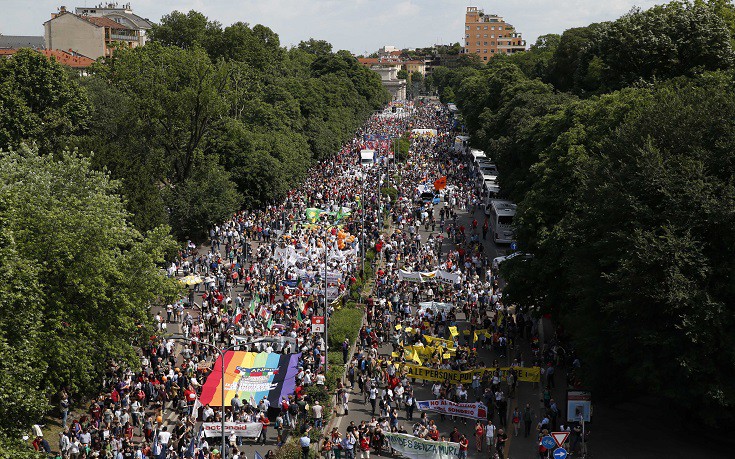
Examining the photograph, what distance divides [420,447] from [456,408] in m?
3.45

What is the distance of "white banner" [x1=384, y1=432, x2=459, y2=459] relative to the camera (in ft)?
83.0

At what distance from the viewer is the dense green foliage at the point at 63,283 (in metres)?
22.4

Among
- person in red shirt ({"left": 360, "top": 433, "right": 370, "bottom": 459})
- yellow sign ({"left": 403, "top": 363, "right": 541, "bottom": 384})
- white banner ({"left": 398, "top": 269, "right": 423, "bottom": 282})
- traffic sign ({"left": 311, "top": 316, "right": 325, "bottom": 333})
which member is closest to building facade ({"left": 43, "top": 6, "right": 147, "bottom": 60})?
white banner ({"left": 398, "top": 269, "right": 423, "bottom": 282})

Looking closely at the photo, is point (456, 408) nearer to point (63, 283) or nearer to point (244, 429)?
point (244, 429)

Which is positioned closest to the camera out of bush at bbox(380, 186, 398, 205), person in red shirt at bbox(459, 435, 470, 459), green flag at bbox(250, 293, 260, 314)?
person in red shirt at bbox(459, 435, 470, 459)

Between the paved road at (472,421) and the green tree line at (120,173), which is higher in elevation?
the green tree line at (120,173)

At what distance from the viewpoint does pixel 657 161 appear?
85.3 ft

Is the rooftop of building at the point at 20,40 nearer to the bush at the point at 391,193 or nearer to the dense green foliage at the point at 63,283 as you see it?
the bush at the point at 391,193

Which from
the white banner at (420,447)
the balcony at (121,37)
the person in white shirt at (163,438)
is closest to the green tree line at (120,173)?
the person in white shirt at (163,438)

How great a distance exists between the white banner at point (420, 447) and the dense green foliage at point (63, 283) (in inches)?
379

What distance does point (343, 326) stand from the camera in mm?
34750

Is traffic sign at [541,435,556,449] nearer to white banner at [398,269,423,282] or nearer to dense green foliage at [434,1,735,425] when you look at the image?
dense green foliage at [434,1,735,425]

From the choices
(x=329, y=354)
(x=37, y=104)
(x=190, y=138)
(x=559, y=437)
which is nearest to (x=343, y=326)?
(x=329, y=354)

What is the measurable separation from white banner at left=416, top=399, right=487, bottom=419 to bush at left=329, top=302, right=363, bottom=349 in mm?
5753
